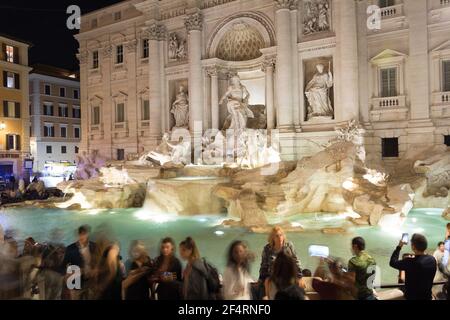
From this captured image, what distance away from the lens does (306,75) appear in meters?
18.5

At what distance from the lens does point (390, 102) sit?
16.8 metres

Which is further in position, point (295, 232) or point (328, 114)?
point (328, 114)

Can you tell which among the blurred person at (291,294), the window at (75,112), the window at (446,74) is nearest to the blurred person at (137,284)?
the blurred person at (291,294)

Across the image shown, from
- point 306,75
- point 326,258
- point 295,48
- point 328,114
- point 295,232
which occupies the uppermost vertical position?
point 295,48

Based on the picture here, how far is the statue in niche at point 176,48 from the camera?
22195 millimetres

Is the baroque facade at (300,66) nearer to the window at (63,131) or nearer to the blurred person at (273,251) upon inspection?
the blurred person at (273,251)

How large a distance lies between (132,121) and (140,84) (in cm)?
252

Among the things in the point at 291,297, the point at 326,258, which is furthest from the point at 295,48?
the point at 291,297

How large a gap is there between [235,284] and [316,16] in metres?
17.0

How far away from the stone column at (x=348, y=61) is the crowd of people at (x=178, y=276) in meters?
13.4

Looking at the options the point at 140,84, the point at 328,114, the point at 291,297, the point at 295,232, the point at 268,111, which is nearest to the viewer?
the point at 291,297

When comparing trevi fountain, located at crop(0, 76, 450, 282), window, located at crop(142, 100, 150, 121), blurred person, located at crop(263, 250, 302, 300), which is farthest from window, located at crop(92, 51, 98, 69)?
blurred person, located at crop(263, 250, 302, 300)

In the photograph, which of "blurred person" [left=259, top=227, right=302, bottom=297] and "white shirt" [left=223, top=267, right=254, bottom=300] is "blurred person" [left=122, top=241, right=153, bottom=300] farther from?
"blurred person" [left=259, top=227, right=302, bottom=297]

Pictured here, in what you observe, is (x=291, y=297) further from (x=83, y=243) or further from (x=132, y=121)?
(x=132, y=121)
